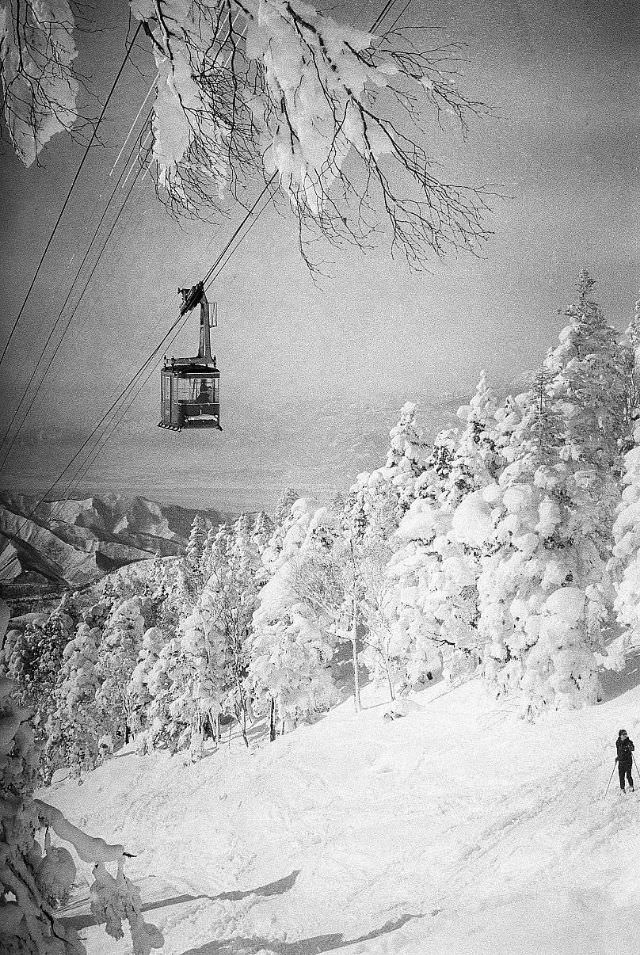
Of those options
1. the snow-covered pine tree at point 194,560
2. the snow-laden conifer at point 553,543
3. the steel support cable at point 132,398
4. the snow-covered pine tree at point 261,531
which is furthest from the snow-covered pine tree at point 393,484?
the steel support cable at point 132,398

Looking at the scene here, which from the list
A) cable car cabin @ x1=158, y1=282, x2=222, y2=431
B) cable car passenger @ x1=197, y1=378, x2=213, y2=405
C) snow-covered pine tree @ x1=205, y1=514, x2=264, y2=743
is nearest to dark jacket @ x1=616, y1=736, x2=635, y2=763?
cable car cabin @ x1=158, y1=282, x2=222, y2=431

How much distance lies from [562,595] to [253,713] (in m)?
3.87

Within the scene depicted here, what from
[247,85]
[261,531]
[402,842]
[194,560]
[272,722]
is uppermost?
[247,85]

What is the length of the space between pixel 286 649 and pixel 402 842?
3.42m

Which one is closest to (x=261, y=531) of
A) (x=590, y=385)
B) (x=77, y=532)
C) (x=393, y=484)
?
(x=77, y=532)

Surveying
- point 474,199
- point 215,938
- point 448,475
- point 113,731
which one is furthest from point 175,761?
point 474,199

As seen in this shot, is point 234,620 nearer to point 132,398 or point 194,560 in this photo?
point 194,560

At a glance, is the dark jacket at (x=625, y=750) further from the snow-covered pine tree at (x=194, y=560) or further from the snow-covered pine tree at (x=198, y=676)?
the snow-covered pine tree at (x=198, y=676)

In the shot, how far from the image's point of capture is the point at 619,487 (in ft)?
15.9

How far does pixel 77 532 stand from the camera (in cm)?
494

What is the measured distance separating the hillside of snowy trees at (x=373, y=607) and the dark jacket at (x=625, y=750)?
2.79 ft

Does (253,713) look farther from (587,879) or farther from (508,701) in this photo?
(587,879)

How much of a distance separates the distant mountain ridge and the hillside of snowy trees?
1.08 ft

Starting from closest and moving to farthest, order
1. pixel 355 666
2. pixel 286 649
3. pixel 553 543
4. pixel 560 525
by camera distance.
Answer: pixel 560 525, pixel 553 543, pixel 286 649, pixel 355 666
